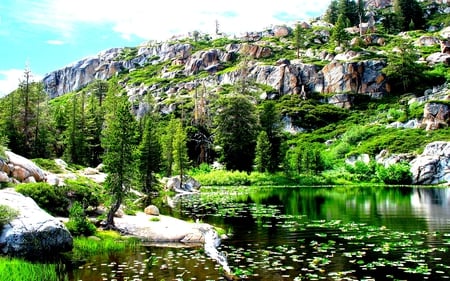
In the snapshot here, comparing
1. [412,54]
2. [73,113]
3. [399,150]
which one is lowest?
[399,150]

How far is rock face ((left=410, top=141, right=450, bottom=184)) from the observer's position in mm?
99062

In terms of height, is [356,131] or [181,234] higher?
[356,131]

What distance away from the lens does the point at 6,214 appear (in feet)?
80.0

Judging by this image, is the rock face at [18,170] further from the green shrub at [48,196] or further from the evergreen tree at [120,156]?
the evergreen tree at [120,156]

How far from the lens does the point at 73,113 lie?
94.1 m

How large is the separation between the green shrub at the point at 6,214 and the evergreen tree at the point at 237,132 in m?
99.0

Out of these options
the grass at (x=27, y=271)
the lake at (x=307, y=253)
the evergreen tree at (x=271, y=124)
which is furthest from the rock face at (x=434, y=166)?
the grass at (x=27, y=271)

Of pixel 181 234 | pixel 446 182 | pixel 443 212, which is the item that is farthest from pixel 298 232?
pixel 446 182

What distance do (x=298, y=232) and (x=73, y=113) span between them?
72171 mm

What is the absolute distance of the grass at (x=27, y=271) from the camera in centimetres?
1839

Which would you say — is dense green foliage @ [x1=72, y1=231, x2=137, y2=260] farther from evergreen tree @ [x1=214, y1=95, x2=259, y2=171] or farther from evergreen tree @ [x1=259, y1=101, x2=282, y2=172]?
evergreen tree @ [x1=259, y1=101, x2=282, y2=172]

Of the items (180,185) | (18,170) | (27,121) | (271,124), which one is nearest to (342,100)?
(271,124)

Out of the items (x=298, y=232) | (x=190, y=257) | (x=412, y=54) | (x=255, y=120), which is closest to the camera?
(x=190, y=257)

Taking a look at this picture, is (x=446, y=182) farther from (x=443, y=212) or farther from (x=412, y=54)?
(x=412, y=54)
